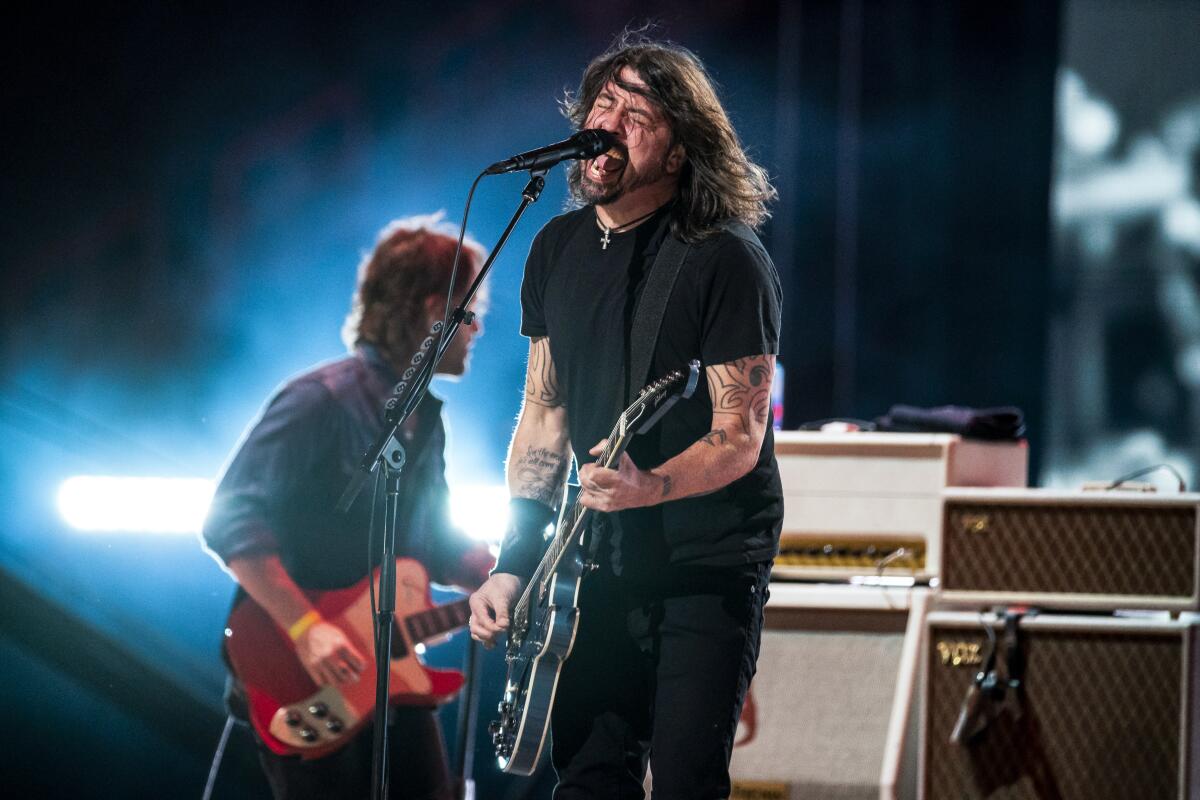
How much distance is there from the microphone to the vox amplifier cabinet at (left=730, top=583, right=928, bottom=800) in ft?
6.52

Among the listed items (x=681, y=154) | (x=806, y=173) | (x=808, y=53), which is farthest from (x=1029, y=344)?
(x=681, y=154)

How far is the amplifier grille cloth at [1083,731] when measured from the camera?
3869 millimetres

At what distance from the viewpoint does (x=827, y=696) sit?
405cm

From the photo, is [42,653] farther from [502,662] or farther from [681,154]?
[681,154]

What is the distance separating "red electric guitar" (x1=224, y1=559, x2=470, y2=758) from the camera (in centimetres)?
382

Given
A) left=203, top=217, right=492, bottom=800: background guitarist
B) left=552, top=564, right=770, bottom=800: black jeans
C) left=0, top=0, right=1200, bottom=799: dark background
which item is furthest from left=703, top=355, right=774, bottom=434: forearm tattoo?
left=0, top=0, right=1200, bottom=799: dark background

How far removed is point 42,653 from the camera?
13.5 feet

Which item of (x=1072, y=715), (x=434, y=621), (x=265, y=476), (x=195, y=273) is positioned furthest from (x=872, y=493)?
(x=195, y=273)

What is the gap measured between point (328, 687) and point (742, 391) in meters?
1.98

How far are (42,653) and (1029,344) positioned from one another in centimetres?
349

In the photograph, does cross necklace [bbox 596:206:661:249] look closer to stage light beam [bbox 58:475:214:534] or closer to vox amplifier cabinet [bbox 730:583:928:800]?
vox amplifier cabinet [bbox 730:583:928:800]

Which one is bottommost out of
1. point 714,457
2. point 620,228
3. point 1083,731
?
point 1083,731

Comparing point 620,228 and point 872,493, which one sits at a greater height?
point 620,228

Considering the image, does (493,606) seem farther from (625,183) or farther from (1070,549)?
(1070,549)
